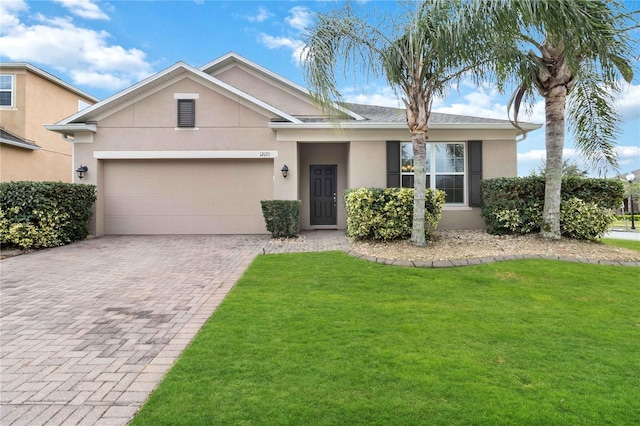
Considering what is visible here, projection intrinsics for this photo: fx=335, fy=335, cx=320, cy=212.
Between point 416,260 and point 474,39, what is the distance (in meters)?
4.34

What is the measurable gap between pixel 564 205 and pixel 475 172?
288 cm

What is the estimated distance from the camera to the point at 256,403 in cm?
240

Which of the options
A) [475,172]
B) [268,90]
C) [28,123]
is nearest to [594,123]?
[475,172]

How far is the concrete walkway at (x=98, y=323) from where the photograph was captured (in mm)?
2537

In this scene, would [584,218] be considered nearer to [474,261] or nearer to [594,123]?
[594,123]

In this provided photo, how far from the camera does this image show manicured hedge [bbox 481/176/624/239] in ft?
26.3

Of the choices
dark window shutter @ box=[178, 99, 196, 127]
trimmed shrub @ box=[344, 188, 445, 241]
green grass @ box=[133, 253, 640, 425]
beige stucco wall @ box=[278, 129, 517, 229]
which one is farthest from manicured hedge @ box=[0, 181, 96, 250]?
trimmed shrub @ box=[344, 188, 445, 241]

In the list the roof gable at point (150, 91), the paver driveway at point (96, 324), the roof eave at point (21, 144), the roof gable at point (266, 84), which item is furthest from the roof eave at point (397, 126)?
the roof eave at point (21, 144)

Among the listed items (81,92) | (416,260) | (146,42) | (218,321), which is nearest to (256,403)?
(218,321)

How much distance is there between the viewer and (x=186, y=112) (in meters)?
10.8

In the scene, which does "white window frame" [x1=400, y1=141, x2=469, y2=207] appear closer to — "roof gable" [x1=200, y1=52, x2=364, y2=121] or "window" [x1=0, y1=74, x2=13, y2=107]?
Result: "roof gable" [x1=200, y1=52, x2=364, y2=121]

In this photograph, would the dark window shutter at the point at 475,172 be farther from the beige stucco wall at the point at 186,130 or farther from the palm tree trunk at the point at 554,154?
the beige stucco wall at the point at 186,130

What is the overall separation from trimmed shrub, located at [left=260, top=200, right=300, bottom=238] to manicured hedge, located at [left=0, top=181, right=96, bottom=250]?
5.40 metres

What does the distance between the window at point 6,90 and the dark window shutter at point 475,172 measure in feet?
62.3
